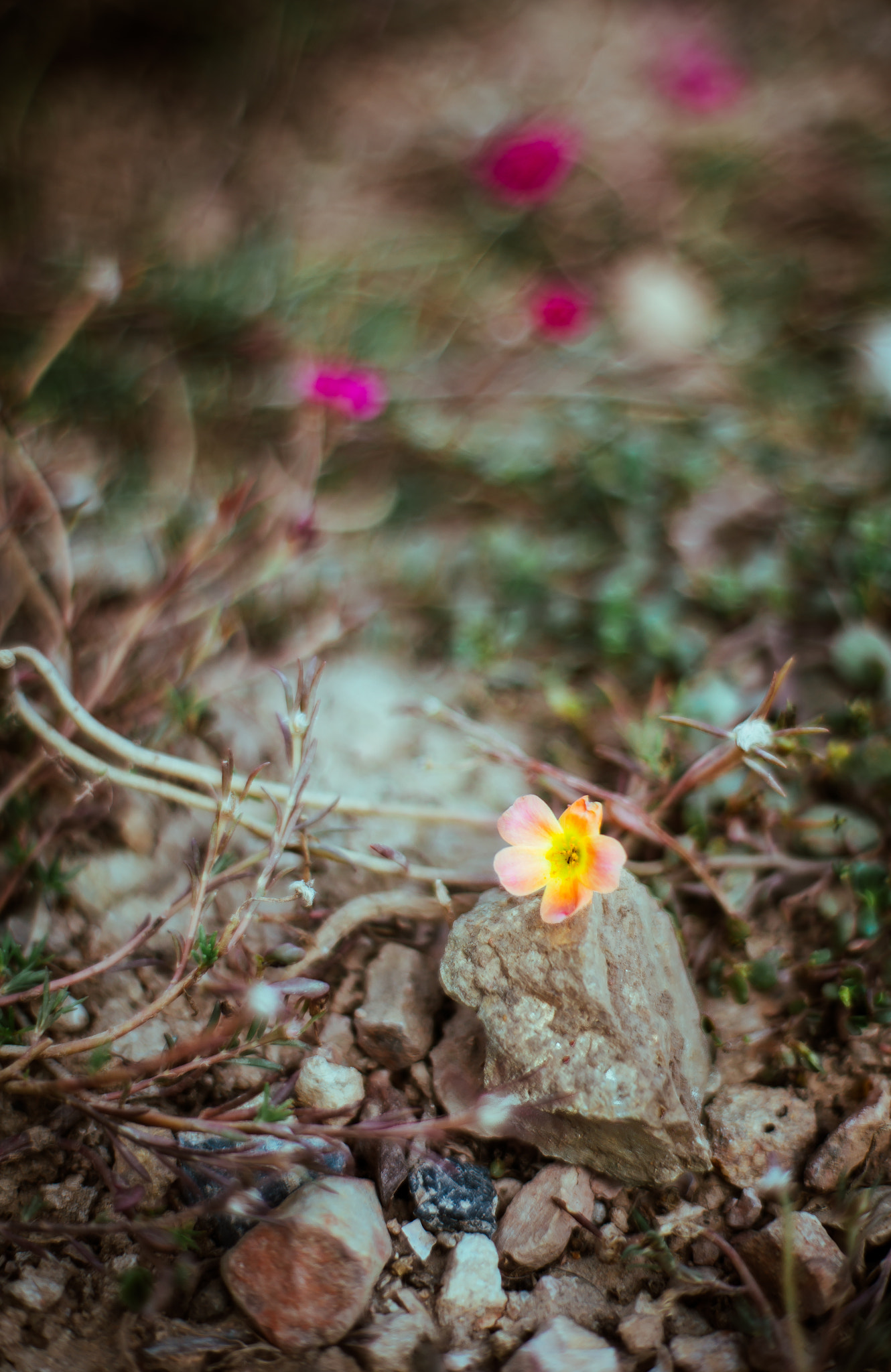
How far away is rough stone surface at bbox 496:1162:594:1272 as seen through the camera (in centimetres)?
124

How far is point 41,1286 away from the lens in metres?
1.19

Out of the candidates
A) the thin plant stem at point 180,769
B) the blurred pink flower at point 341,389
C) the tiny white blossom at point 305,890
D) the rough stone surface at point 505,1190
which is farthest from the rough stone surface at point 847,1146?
the blurred pink flower at point 341,389

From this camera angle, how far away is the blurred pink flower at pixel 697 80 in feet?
10.3

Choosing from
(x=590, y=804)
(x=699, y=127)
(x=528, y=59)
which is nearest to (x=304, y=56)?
(x=528, y=59)

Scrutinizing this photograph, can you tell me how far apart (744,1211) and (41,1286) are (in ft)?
3.64

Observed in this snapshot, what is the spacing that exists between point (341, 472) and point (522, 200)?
132 centimetres

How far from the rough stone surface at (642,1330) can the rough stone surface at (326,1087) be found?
51cm

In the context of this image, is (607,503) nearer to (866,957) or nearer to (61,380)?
(866,957)

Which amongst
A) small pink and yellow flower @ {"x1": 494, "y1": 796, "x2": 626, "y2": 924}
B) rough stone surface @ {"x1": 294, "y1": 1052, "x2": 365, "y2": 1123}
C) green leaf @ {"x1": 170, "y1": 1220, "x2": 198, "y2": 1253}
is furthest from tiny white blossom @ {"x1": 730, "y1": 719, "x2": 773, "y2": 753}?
green leaf @ {"x1": 170, "y1": 1220, "x2": 198, "y2": 1253}

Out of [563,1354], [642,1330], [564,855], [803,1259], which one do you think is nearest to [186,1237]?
[563,1354]

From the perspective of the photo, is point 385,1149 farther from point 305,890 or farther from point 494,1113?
point 305,890

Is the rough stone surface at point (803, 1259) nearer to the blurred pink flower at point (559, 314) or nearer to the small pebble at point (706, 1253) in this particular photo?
the small pebble at point (706, 1253)

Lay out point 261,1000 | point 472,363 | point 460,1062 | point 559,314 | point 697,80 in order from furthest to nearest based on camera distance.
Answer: point 697,80, point 472,363, point 559,314, point 460,1062, point 261,1000

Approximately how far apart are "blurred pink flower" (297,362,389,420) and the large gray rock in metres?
1.44
